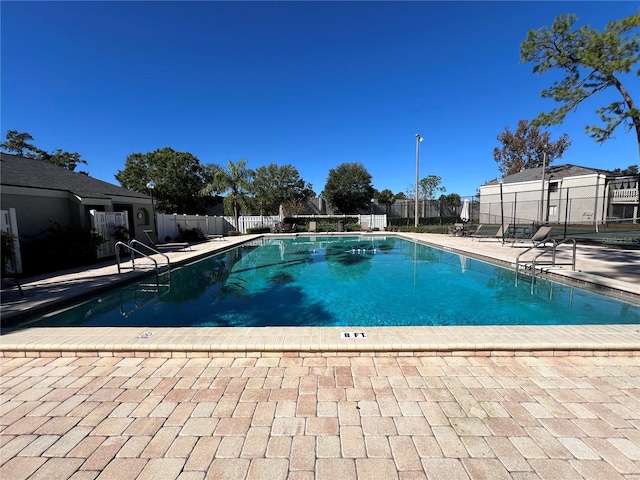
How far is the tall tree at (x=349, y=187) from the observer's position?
30141mm

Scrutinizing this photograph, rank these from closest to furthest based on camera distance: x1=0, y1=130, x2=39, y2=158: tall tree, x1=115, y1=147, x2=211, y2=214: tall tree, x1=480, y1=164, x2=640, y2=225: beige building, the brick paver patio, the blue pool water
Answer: the brick paver patio
the blue pool water
x1=480, y1=164, x2=640, y2=225: beige building
x1=115, y1=147, x2=211, y2=214: tall tree
x1=0, y1=130, x2=39, y2=158: tall tree

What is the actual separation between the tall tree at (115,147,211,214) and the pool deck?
25203 millimetres

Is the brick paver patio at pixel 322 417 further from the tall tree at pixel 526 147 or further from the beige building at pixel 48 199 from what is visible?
the tall tree at pixel 526 147

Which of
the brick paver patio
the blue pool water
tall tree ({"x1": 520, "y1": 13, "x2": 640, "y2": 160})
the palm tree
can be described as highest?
tall tree ({"x1": 520, "y1": 13, "x2": 640, "y2": 160})

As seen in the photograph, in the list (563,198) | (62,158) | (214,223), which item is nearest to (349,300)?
(214,223)

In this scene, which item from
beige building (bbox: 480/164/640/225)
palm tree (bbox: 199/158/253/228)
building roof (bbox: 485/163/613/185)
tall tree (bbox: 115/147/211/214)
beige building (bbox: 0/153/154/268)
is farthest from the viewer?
tall tree (bbox: 115/147/211/214)

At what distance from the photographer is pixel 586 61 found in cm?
945

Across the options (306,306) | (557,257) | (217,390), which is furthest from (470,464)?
(557,257)

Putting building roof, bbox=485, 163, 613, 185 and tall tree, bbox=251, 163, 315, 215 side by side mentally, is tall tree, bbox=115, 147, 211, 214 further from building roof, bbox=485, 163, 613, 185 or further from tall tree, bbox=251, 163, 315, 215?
building roof, bbox=485, 163, 613, 185

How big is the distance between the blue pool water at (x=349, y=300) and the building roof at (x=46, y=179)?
535 centimetres

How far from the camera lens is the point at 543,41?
1112 centimetres

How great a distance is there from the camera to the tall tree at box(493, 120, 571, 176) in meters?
32.2

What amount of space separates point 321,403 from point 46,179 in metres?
13.1

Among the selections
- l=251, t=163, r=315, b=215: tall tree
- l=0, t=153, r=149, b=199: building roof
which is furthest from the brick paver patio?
l=251, t=163, r=315, b=215: tall tree
